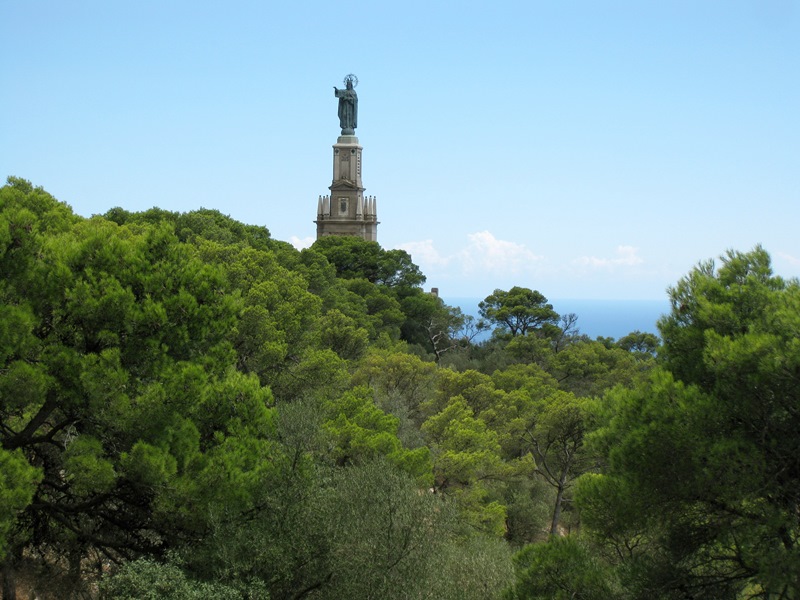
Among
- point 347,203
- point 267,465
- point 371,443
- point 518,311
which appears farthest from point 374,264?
point 267,465

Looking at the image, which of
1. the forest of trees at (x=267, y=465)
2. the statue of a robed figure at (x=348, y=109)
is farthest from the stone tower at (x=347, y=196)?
the forest of trees at (x=267, y=465)

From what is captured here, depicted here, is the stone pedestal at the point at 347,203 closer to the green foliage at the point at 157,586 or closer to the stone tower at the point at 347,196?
the stone tower at the point at 347,196

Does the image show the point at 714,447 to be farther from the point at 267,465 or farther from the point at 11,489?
the point at 11,489

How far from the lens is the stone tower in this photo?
257 ft

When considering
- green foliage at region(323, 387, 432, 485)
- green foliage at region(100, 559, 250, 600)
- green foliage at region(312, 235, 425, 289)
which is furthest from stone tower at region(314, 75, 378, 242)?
green foliage at region(100, 559, 250, 600)

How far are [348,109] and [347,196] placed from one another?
27.1 ft

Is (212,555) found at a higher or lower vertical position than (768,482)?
lower

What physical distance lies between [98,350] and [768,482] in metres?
8.87

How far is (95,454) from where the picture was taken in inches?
448

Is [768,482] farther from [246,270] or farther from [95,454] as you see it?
[246,270]

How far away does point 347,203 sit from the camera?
258 feet

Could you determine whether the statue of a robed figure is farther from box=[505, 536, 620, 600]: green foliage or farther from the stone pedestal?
box=[505, 536, 620, 600]: green foliage

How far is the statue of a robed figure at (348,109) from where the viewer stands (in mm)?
79875

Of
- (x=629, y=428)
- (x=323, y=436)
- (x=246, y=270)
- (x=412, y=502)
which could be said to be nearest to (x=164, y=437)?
(x=412, y=502)
